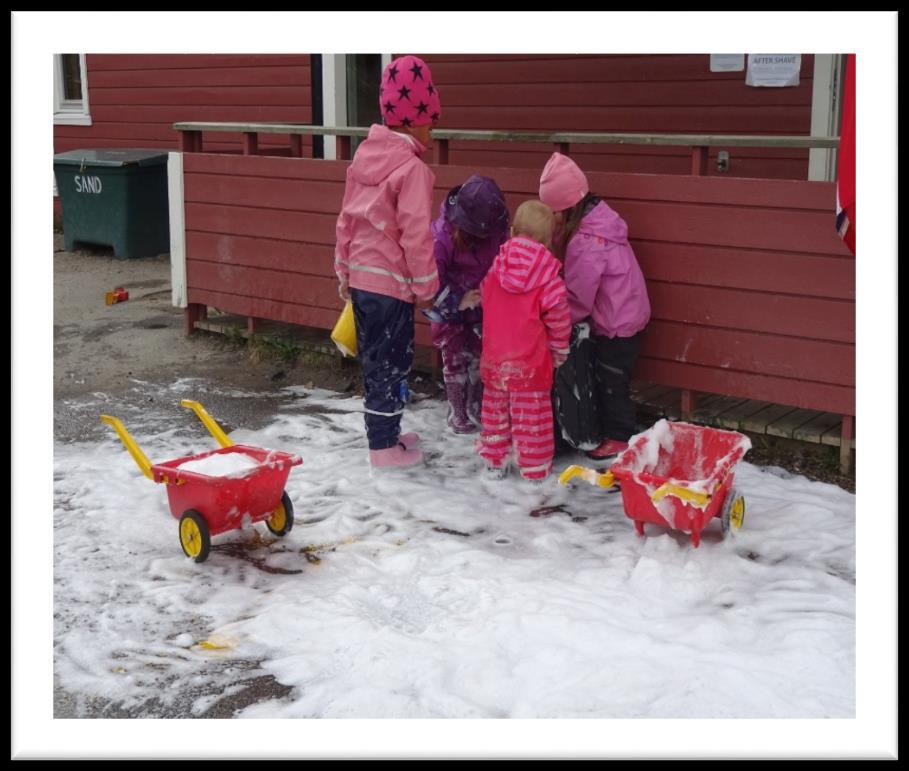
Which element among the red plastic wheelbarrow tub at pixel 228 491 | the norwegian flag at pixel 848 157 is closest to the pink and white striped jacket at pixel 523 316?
the red plastic wheelbarrow tub at pixel 228 491

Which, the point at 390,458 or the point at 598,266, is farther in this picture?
the point at 390,458

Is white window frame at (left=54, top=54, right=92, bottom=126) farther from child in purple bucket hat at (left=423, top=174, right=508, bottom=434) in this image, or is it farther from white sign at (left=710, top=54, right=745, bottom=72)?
child in purple bucket hat at (left=423, top=174, right=508, bottom=434)

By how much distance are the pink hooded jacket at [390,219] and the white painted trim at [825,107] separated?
330 cm

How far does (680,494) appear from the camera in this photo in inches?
179

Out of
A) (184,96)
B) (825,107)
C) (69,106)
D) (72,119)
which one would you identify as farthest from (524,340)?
(69,106)

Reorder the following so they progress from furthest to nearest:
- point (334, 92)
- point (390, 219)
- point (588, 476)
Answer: point (334, 92) < point (390, 219) < point (588, 476)

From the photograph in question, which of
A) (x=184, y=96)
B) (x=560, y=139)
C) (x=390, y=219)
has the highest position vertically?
(x=184, y=96)

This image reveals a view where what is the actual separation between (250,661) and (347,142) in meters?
4.29

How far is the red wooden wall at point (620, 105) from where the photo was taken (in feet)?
26.8

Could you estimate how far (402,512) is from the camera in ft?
17.3

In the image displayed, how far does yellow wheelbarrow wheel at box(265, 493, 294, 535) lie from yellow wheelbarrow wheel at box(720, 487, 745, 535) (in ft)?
5.92

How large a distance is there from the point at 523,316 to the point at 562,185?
0.69 m

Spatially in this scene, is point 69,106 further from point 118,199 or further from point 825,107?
point 825,107

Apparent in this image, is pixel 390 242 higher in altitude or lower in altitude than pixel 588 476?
higher
